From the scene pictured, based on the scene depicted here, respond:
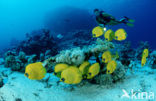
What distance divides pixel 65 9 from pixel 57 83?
26.9 m

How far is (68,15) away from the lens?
2595cm

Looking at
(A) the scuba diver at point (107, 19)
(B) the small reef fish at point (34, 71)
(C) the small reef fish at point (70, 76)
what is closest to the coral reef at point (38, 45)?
(A) the scuba diver at point (107, 19)

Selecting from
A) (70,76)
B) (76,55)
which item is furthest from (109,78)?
(70,76)

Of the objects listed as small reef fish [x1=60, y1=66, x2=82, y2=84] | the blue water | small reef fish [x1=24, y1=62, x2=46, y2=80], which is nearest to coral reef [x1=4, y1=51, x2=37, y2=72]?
small reef fish [x1=24, y1=62, x2=46, y2=80]

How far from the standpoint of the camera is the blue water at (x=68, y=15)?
2412cm

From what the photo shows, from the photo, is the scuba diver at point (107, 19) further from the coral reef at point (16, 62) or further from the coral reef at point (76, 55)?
the coral reef at point (16, 62)

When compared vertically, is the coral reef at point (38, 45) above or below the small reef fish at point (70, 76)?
above

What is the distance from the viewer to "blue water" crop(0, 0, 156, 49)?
950 inches

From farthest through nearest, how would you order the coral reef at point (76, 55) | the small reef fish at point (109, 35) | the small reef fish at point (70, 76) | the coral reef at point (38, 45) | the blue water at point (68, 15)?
the blue water at point (68, 15), the coral reef at point (38, 45), the small reef fish at point (109, 35), the coral reef at point (76, 55), the small reef fish at point (70, 76)

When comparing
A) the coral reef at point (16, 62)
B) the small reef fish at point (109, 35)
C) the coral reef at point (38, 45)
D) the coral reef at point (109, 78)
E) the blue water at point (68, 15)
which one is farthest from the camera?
the blue water at point (68, 15)

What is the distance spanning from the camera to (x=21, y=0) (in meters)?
85.7

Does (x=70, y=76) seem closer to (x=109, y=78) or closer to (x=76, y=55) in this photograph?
(x=76, y=55)

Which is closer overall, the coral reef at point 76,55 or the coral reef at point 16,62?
the coral reef at point 76,55

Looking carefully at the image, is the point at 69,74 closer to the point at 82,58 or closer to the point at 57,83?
the point at 82,58
